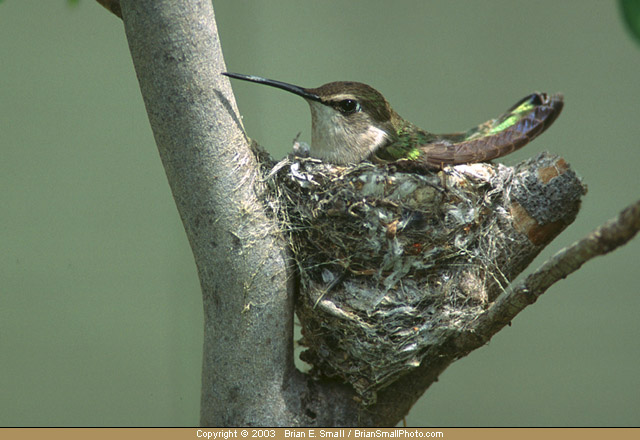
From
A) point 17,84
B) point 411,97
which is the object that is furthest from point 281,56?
point 17,84

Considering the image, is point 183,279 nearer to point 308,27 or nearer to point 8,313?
point 8,313

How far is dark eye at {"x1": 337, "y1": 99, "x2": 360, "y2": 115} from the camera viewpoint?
2102 mm

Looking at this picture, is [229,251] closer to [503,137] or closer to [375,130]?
[375,130]

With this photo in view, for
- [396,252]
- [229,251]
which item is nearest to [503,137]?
[396,252]

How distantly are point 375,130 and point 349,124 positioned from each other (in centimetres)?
12

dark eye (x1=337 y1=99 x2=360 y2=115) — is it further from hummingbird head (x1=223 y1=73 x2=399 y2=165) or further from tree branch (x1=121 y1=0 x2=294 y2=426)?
tree branch (x1=121 y1=0 x2=294 y2=426)

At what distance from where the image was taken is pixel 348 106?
2115 mm

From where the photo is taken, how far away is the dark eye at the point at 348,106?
6.89ft

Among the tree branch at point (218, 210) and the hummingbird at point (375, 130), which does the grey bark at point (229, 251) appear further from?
the hummingbird at point (375, 130)

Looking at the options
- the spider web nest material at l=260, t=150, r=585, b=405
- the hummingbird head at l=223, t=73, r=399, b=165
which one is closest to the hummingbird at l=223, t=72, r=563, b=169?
the hummingbird head at l=223, t=73, r=399, b=165

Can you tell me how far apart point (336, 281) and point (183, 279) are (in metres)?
1.88

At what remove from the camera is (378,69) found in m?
3.42

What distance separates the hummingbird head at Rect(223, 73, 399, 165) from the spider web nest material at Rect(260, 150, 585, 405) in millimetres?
275

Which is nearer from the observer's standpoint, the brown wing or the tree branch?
the tree branch
